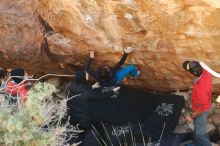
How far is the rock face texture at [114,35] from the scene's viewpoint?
6.49 meters

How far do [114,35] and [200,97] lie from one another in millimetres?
1556

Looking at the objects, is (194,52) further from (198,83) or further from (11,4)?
(11,4)

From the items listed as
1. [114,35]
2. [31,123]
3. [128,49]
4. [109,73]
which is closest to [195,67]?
[128,49]

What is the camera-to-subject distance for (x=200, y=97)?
21.5ft

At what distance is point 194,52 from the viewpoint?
6879 mm

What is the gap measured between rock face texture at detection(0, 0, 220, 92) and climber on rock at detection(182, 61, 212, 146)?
41 centimetres

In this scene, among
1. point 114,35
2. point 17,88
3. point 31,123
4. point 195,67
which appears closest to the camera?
point 31,123

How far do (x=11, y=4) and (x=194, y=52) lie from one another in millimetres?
3103

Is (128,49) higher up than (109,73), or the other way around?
(128,49)

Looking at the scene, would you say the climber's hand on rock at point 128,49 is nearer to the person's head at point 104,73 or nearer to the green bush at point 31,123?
the person's head at point 104,73

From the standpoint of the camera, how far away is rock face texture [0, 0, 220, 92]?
649 cm

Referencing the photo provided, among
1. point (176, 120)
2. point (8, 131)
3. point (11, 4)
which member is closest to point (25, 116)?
point (8, 131)

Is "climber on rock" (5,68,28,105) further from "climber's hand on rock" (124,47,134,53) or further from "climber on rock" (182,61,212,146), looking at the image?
"climber on rock" (182,61,212,146)

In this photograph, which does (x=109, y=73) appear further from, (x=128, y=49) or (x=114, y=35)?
(x=114, y=35)
